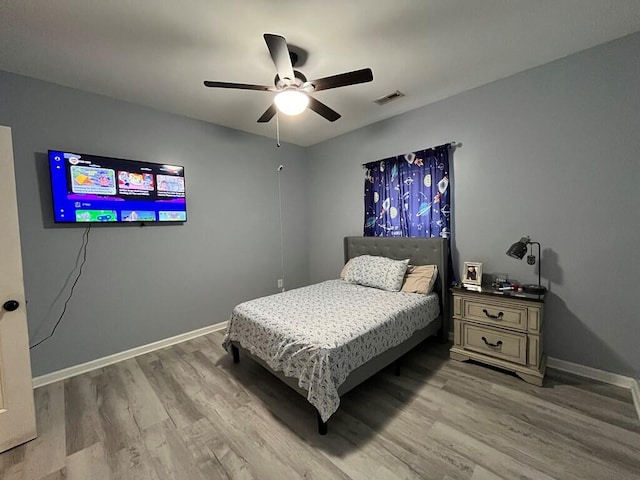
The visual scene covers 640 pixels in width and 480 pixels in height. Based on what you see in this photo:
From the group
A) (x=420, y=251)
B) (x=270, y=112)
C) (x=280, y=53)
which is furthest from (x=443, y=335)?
(x=280, y=53)

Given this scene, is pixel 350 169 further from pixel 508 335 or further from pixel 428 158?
pixel 508 335

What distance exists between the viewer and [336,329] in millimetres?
1946

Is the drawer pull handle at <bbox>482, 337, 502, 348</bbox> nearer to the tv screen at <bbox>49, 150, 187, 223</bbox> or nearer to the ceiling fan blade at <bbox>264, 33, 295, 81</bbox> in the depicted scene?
the ceiling fan blade at <bbox>264, 33, 295, 81</bbox>

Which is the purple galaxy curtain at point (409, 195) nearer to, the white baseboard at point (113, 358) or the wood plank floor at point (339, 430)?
the wood plank floor at point (339, 430)

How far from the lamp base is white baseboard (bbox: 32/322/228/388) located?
3.54 m

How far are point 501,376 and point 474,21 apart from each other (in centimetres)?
281

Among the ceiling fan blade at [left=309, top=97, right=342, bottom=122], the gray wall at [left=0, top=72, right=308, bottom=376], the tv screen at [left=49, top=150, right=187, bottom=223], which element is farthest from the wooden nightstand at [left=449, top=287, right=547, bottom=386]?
the tv screen at [left=49, top=150, right=187, bottom=223]

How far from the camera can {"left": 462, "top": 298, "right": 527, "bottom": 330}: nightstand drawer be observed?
2242mm

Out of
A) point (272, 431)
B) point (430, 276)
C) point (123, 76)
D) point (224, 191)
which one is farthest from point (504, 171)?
point (123, 76)

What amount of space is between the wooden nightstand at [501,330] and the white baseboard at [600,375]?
0.13 metres

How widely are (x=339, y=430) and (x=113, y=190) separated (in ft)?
9.83

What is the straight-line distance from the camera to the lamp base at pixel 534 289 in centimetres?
232

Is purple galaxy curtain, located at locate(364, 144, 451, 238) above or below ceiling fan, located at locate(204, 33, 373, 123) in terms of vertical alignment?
below

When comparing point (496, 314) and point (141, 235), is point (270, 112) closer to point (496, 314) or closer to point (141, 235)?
point (141, 235)
